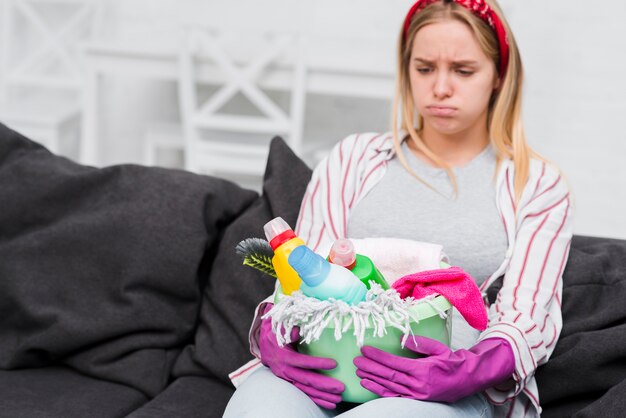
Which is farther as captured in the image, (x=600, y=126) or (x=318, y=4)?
(x=318, y=4)

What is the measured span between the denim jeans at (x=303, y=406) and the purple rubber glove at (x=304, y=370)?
0.04ft

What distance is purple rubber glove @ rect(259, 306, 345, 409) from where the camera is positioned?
125 cm

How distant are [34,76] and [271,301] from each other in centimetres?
277

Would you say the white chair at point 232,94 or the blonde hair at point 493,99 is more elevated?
the blonde hair at point 493,99

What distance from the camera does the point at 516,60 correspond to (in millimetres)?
1663

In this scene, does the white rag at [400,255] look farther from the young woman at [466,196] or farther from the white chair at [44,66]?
the white chair at [44,66]

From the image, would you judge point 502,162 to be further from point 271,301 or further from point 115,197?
point 115,197

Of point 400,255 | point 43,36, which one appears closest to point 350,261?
point 400,255

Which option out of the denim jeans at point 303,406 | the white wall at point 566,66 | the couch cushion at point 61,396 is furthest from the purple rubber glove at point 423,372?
the white wall at point 566,66

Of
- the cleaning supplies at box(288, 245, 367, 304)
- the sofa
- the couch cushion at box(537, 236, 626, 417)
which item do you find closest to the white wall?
the sofa

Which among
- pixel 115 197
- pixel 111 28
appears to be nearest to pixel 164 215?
pixel 115 197

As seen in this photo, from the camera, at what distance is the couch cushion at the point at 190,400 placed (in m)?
1.58

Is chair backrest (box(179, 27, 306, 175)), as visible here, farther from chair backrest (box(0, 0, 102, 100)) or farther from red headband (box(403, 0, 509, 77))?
red headband (box(403, 0, 509, 77))

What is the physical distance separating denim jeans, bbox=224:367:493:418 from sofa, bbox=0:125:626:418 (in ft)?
1.11
